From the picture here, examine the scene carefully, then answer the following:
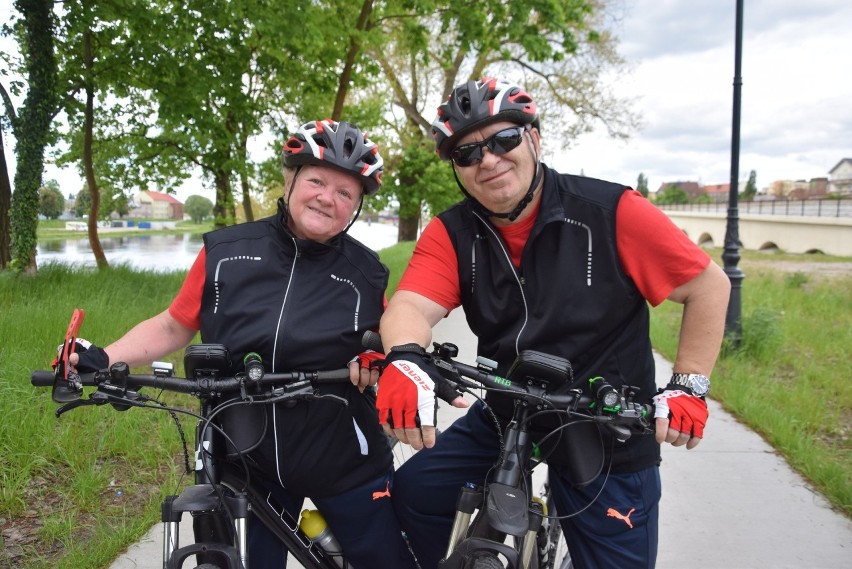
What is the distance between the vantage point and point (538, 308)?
212 cm

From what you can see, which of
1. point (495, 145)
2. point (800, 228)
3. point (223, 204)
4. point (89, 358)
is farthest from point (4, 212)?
point (800, 228)

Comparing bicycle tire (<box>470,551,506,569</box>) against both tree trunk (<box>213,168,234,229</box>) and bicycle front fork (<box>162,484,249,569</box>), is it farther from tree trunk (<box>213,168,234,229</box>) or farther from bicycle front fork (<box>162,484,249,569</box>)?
tree trunk (<box>213,168,234,229</box>)

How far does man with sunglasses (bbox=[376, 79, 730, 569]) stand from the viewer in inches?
81.0

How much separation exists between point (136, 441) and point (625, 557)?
3478mm

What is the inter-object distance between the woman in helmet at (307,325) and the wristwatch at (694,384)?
101 centimetres

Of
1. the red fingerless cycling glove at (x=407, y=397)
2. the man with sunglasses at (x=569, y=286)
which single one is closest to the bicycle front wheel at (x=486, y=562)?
the red fingerless cycling glove at (x=407, y=397)

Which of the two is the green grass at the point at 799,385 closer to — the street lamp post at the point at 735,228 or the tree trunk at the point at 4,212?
the street lamp post at the point at 735,228

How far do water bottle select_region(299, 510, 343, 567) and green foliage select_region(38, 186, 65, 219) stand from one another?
910 cm

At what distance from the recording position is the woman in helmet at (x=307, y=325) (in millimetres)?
2164

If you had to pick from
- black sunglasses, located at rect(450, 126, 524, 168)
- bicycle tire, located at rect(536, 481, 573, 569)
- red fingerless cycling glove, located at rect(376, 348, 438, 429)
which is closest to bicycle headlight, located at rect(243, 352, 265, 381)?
red fingerless cycling glove, located at rect(376, 348, 438, 429)

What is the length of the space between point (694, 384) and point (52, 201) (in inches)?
436

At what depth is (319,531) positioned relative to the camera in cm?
241

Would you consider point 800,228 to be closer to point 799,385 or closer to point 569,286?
point 799,385

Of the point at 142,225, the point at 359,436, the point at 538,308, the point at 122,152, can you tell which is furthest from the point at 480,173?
the point at 142,225
